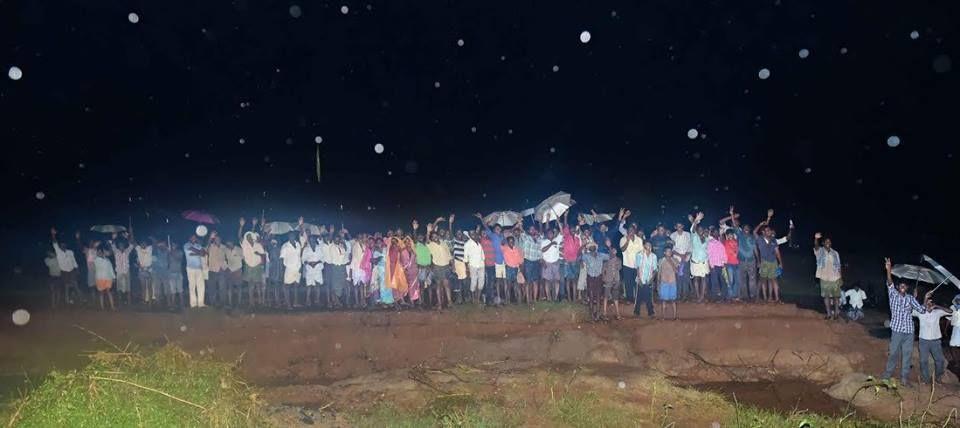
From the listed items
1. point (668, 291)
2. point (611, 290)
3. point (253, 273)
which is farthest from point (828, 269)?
point (253, 273)

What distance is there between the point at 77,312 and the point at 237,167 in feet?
69.3

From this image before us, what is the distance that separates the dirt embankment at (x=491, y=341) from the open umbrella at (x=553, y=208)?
2.30 metres

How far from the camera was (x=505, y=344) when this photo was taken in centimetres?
1433

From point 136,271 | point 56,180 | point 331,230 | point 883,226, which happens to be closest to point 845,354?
point 331,230

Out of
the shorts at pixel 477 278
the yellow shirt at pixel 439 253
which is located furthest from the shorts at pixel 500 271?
the yellow shirt at pixel 439 253

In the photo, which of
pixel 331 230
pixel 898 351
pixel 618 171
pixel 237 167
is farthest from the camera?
pixel 618 171

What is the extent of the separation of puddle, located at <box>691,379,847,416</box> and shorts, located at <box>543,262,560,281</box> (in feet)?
12.4

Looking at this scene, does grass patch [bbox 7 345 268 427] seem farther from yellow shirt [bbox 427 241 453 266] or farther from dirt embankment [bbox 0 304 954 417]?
yellow shirt [bbox 427 241 453 266]

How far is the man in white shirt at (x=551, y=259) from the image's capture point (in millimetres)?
15094

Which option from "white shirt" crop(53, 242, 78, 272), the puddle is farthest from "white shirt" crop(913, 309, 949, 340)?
"white shirt" crop(53, 242, 78, 272)

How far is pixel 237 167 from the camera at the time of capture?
34.6 metres

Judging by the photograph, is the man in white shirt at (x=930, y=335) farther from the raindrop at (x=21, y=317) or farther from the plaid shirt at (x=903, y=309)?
the raindrop at (x=21, y=317)

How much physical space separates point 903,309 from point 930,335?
31.2 inches

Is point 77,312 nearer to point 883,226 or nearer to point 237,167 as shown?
point 237,167
